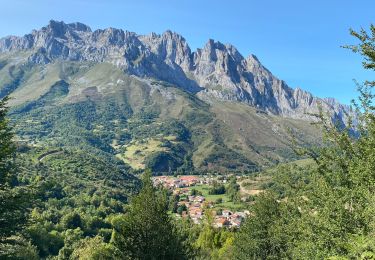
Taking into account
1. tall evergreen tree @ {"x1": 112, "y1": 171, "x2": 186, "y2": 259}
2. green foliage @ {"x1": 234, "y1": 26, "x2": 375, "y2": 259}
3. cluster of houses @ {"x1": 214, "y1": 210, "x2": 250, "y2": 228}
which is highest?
green foliage @ {"x1": 234, "y1": 26, "x2": 375, "y2": 259}

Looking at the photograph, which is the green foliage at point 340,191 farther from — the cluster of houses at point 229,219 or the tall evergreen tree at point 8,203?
the cluster of houses at point 229,219

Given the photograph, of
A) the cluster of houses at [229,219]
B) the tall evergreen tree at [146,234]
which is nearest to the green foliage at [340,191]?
the tall evergreen tree at [146,234]

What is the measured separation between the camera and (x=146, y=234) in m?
26.1

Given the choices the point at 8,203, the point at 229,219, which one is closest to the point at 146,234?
the point at 8,203

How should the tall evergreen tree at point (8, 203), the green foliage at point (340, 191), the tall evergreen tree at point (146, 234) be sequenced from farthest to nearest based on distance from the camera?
the tall evergreen tree at point (146, 234) → the tall evergreen tree at point (8, 203) → the green foliage at point (340, 191)

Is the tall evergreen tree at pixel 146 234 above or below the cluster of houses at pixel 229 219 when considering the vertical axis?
above

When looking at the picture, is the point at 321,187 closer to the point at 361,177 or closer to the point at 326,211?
the point at 326,211

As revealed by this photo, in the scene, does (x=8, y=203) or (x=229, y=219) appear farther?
(x=229, y=219)

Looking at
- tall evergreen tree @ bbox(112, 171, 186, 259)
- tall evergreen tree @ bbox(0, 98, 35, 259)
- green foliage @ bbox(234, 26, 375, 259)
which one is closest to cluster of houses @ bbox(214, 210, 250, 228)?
tall evergreen tree @ bbox(112, 171, 186, 259)

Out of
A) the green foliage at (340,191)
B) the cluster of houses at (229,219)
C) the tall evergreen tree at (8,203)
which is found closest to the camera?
the green foliage at (340,191)

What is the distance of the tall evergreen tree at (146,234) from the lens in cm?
2588

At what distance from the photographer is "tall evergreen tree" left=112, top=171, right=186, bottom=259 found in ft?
84.9

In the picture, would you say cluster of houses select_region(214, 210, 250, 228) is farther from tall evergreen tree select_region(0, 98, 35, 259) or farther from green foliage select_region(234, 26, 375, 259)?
tall evergreen tree select_region(0, 98, 35, 259)

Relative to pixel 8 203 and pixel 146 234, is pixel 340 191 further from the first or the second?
pixel 8 203
